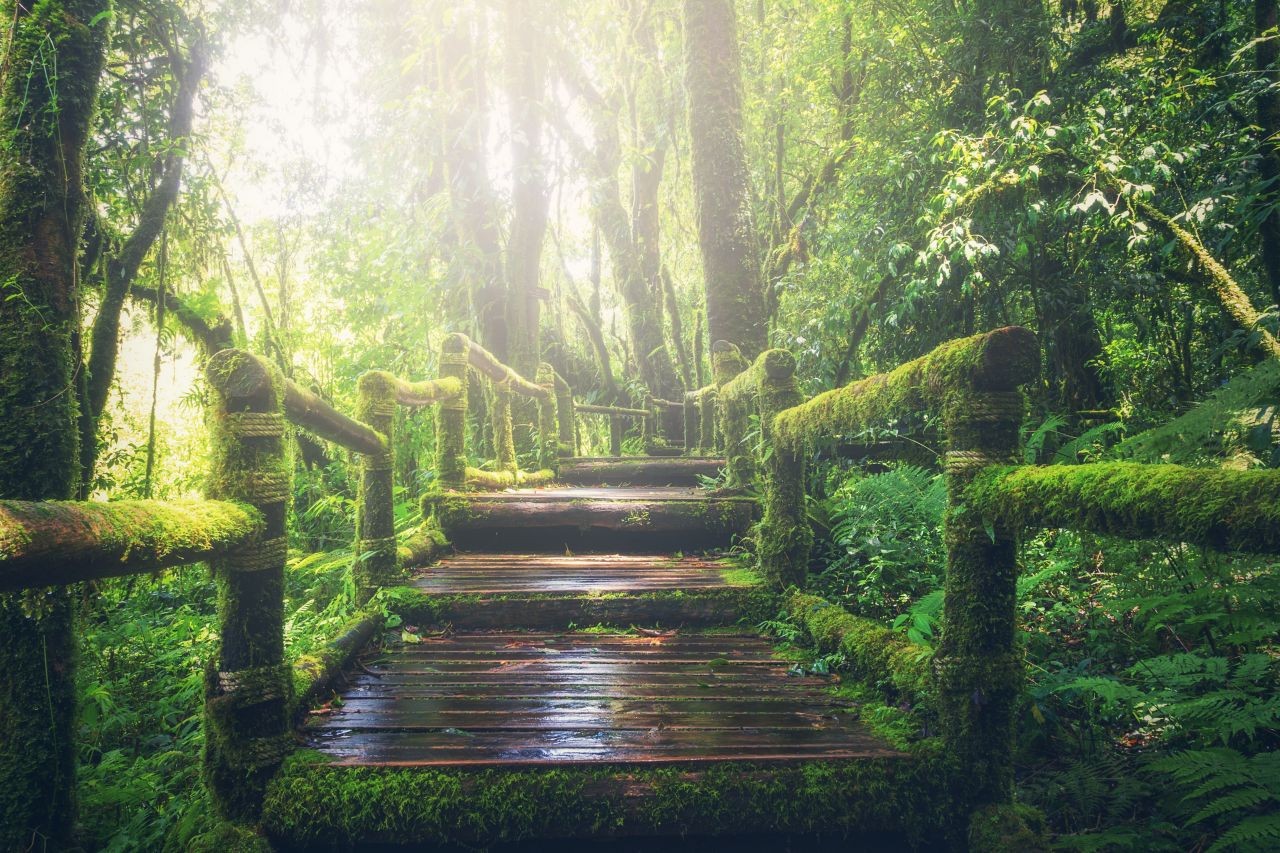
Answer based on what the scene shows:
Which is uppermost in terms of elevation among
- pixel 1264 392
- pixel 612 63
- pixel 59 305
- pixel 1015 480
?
pixel 612 63

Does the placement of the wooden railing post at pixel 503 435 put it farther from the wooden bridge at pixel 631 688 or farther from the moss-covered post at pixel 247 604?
the moss-covered post at pixel 247 604

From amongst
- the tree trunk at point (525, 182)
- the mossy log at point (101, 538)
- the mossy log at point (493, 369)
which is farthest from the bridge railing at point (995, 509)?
the tree trunk at point (525, 182)

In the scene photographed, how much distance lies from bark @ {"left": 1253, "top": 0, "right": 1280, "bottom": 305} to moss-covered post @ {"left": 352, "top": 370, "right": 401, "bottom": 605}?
16.5 feet

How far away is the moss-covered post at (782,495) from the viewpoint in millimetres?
3807

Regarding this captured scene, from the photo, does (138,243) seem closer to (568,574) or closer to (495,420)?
(495,420)

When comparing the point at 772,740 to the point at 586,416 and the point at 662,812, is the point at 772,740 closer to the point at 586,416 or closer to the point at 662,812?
the point at 662,812

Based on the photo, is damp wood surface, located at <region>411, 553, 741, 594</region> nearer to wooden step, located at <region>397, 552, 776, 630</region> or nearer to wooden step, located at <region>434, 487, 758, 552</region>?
wooden step, located at <region>397, 552, 776, 630</region>

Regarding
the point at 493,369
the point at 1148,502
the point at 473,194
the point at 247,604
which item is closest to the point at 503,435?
the point at 493,369

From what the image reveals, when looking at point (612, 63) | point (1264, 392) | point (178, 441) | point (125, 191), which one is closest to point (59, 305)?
point (125, 191)

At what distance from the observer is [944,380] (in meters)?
2.17

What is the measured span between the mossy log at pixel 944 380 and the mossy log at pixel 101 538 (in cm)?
232

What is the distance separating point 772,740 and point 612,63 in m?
14.1

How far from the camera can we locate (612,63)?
13.4 m

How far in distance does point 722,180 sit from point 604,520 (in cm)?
444
